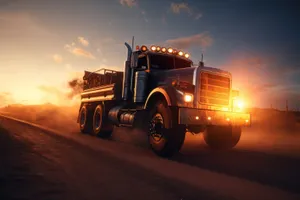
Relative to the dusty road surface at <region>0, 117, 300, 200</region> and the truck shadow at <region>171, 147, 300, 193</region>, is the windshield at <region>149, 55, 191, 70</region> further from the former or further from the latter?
the dusty road surface at <region>0, 117, 300, 200</region>

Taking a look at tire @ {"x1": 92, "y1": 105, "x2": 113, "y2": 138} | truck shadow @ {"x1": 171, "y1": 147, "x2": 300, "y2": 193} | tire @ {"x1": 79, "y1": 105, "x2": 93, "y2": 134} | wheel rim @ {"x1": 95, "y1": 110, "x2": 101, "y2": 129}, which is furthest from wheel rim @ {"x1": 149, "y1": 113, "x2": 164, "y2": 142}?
tire @ {"x1": 79, "y1": 105, "x2": 93, "y2": 134}

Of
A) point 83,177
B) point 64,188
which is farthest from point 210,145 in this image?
point 64,188

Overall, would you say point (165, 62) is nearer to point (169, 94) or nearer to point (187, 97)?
point (169, 94)

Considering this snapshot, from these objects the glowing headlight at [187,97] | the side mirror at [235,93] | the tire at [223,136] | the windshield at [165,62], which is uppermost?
the windshield at [165,62]

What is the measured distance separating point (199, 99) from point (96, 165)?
3171 millimetres

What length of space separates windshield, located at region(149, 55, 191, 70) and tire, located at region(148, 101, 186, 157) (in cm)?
199

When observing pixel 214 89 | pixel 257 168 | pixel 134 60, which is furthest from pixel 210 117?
pixel 134 60

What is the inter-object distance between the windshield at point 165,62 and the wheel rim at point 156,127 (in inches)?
87.2

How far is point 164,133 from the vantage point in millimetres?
6055

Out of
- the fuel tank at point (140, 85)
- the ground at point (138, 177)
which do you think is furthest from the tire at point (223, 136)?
the fuel tank at point (140, 85)

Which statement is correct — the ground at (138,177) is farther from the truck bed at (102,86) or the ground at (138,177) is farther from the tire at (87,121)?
the tire at (87,121)

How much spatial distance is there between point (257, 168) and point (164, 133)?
2.21m

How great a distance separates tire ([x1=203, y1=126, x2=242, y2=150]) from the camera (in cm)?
738

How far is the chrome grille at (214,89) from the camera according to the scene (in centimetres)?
649
